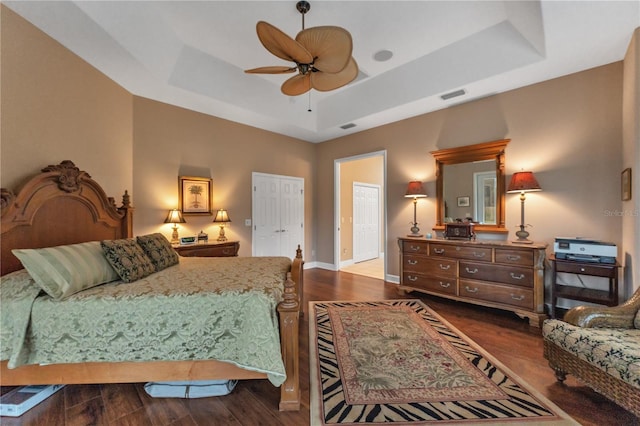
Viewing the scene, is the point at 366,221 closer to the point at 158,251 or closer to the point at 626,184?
the point at 626,184

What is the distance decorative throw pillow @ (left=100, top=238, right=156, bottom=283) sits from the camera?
203 centimetres

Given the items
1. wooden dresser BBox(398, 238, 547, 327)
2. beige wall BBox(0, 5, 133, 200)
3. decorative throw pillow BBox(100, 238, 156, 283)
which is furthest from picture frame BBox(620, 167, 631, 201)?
beige wall BBox(0, 5, 133, 200)

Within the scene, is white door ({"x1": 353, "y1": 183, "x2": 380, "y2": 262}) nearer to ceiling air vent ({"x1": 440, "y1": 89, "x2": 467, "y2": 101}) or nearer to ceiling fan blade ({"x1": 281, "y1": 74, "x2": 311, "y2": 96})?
ceiling air vent ({"x1": 440, "y1": 89, "x2": 467, "y2": 101})

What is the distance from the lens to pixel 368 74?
155 inches

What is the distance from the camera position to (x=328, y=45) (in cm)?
201

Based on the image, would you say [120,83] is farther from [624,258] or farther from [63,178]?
[624,258]

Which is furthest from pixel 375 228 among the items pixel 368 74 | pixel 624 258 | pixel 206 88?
pixel 206 88

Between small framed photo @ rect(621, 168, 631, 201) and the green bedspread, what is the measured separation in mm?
3405

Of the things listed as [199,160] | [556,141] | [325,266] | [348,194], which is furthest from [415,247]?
[199,160]

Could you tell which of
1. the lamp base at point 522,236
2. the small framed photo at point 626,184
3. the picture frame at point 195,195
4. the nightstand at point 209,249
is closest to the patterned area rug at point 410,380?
the lamp base at point 522,236

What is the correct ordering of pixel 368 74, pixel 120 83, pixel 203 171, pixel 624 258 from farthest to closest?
pixel 203 171 < pixel 368 74 < pixel 120 83 < pixel 624 258

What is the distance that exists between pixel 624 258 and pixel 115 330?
15.2 feet

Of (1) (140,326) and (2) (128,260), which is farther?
(2) (128,260)

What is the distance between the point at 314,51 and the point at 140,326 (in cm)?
234
